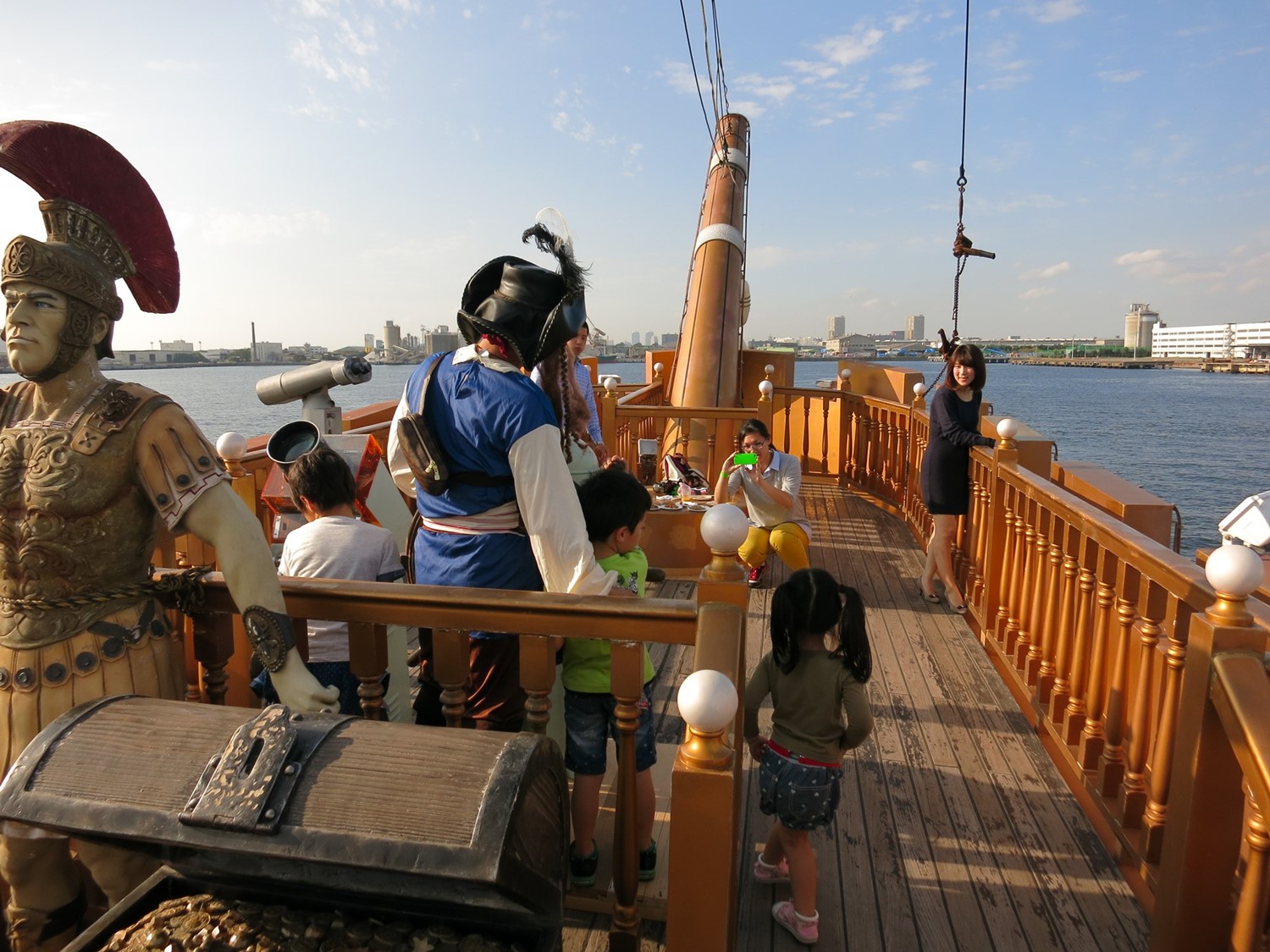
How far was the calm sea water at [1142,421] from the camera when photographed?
1021 inches

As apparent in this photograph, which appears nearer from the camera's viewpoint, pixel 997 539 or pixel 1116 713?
pixel 1116 713

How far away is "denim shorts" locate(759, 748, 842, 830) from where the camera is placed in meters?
2.35

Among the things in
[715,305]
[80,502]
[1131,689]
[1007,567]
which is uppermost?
[715,305]

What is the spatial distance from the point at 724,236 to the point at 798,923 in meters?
10.2

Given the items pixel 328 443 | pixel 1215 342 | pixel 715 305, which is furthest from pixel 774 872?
pixel 1215 342

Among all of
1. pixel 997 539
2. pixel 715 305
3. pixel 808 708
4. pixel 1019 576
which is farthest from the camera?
pixel 715 305

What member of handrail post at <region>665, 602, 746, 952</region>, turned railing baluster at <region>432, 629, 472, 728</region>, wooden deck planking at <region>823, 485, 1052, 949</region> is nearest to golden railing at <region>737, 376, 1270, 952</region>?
wooden deck planking at <region>823, 485, 1052, 949</region>

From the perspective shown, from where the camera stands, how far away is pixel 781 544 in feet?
17.4

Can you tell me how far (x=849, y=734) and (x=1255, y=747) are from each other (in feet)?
3.18

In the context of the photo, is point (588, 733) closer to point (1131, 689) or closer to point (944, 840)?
point (944, 840)

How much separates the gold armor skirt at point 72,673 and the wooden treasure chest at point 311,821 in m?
0.21

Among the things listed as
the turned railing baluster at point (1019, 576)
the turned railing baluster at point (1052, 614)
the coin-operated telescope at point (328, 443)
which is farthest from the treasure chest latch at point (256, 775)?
the turned railing baluster at point (1019, 576)

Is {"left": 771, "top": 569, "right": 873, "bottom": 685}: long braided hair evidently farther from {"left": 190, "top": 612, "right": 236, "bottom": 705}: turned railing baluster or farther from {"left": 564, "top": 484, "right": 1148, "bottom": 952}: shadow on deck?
{"left": 190, "top": 612, "right": 236, "bottom": 705}: turned railing baluster

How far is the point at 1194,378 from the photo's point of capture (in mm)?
99812
